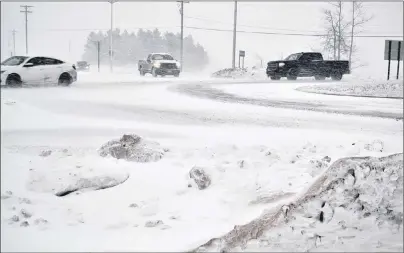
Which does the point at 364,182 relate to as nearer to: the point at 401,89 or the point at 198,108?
the point at 401,89

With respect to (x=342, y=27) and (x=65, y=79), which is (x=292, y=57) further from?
(x=65, y=79)

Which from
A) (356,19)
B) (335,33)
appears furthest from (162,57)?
(356,19)

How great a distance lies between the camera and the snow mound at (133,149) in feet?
9.45

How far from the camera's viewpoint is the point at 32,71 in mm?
2717

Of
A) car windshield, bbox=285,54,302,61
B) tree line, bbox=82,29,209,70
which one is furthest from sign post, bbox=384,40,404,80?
tree line, bbox=82,29,209,70

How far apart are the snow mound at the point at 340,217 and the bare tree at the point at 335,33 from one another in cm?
76

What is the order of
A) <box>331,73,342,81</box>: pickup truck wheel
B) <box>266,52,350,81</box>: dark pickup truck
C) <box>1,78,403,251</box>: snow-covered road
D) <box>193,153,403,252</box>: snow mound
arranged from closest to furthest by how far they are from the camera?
1. <box>193,153,403,252</box>: snow mound
2. <box>1,78,403,251</box>: snow-covered road
3. <box>331,73,342,81</box>: pickup truck wheel
4. <box>266,52,350,81</box>: dark pickup truck

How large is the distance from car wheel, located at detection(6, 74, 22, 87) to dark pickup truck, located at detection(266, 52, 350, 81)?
1781 mm

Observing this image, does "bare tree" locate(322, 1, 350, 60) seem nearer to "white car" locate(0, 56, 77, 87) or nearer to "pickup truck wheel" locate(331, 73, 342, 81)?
"pickup truck wheel" locate(331, 73, 342, 81)

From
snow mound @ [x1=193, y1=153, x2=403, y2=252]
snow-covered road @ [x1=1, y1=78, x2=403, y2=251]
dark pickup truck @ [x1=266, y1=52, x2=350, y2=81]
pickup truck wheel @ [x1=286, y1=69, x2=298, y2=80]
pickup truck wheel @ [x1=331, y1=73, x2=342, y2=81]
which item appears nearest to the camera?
snow mound @ [x1=193, y1=153, x2=403, y2=252]

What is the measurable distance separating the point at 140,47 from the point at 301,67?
48.6 inches

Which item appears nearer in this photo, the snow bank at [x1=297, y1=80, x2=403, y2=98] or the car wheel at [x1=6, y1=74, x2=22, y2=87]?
the car wheel at [x1=6, y1=74, x2=22, y2=87]

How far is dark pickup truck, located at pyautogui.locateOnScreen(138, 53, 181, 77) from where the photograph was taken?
2990 millimetres

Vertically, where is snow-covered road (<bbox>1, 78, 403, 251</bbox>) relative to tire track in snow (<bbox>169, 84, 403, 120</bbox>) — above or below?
below
